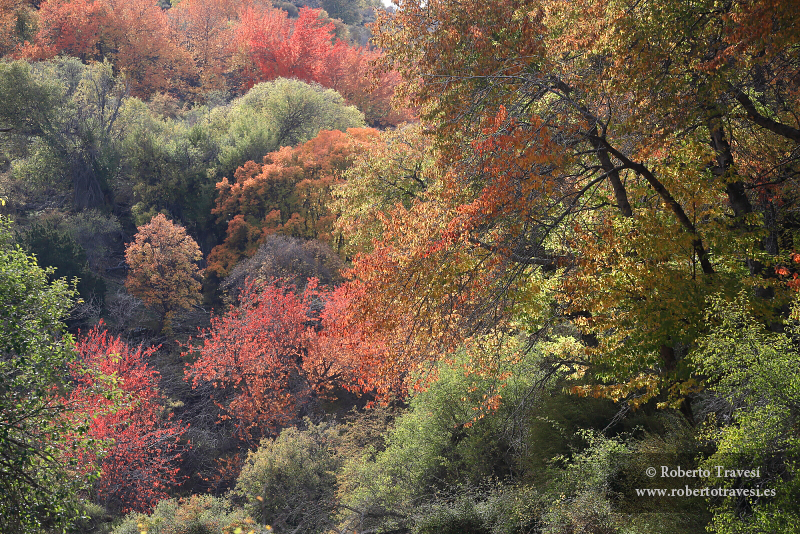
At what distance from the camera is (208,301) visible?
95.3ft

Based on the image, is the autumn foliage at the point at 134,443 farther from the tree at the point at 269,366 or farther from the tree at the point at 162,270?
the tree at the point at 162,270

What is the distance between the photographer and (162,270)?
26938mm

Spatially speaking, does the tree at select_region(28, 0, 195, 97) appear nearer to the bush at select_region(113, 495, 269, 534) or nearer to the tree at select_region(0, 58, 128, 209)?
the tree at select_region(0, 58, 128, 209)

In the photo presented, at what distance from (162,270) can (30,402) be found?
57.3 feet

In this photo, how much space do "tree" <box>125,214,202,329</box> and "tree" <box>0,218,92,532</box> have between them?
14.8 metres

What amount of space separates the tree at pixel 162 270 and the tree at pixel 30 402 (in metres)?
14.8

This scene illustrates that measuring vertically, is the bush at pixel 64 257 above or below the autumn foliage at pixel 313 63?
below

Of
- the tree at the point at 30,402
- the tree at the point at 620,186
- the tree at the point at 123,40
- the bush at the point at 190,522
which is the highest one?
the tree at the point at 123,40

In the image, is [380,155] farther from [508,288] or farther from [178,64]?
[178,64]

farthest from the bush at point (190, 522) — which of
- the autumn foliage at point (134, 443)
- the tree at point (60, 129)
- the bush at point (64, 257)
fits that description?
the tree at point (60, 129)

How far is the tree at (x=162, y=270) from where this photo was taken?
86.8 ft

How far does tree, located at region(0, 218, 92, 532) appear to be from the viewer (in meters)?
9.64

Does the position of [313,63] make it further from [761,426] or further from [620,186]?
[761,426]

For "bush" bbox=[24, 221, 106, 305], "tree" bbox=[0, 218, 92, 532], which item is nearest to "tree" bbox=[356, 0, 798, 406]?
"tree" bbox=[0, 218, 92, 532]
